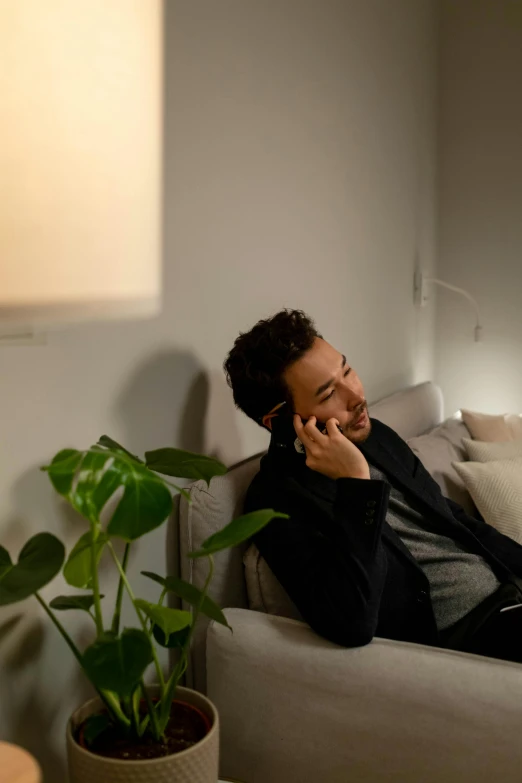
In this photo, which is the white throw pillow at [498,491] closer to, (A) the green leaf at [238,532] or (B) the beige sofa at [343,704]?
(B) the beige sofa at [343,704]

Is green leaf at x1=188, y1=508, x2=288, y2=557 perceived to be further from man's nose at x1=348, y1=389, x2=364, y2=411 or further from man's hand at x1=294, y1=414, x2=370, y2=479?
man's nose at x1=348, y1=389, x2=364, y2=411

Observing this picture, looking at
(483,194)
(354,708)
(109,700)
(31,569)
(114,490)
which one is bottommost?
(354,708)

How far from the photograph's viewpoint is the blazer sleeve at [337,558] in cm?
120

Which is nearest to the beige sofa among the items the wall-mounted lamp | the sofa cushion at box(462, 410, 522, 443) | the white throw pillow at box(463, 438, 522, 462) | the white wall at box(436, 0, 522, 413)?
the white throw pillow at box(463, 438, 522, 462)

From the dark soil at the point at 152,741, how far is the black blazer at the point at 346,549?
27cm

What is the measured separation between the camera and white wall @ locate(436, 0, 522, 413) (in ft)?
11.0

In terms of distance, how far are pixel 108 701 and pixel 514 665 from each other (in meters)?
0.60

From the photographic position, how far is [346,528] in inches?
49.7

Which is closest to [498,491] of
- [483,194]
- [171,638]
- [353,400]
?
[353,400]

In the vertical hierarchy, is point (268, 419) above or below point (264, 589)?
above

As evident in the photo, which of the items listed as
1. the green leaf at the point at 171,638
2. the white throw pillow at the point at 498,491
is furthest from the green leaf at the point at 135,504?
the white throw pillow at the point at 498,491

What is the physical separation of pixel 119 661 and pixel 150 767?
180 mm

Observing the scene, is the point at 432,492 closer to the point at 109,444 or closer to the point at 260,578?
the point at 260,578

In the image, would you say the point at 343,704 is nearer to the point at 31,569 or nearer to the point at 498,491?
the point at 31,569
